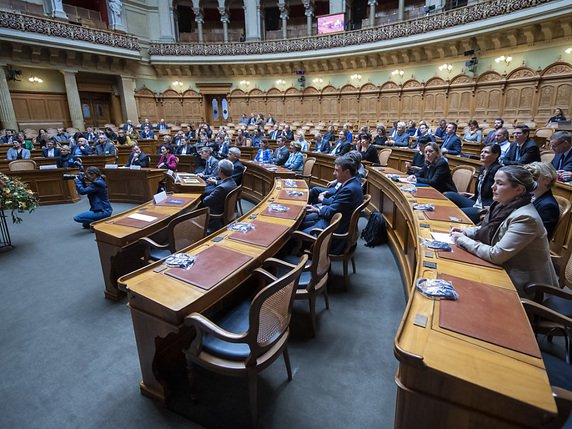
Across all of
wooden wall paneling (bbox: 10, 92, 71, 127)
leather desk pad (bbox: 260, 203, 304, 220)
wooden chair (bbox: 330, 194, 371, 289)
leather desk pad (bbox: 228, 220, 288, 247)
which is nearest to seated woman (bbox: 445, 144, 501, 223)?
wooden chair (bbox: 330, 194, 371, 289)

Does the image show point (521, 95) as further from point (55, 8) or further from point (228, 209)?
point (55, 8)

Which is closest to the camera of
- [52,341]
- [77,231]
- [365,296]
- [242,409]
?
[242,409]

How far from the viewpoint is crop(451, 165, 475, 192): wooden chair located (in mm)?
4984

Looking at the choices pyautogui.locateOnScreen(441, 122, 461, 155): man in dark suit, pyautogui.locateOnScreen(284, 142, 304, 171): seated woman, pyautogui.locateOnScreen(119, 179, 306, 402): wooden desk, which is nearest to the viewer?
pyautogui.locateOnScreen(119, 179, 306, 402): wooden desk

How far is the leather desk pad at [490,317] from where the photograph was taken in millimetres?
1397

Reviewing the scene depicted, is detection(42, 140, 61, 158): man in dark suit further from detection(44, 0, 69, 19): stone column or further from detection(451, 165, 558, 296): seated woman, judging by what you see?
detection(451, 165, 558, 296): seated woman

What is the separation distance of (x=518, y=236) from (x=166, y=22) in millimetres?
20589

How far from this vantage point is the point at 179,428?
1930 mm

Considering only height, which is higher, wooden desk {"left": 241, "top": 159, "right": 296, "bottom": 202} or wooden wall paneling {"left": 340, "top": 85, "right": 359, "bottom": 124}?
wooden wall paneling {"left": 340, "top": 85, "right": 359, "bottom": 124}

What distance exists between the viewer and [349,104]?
51.7 feet

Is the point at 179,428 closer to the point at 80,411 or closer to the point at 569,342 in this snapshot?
the point at 80,411

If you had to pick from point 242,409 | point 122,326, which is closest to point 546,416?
point 242,409

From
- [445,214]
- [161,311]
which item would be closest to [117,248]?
[161,311]

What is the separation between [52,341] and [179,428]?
66.3 inches
